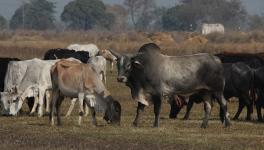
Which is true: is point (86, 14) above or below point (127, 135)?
above

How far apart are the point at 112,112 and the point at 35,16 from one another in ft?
471

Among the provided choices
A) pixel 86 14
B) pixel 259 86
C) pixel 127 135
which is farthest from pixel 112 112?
pixel 86 14

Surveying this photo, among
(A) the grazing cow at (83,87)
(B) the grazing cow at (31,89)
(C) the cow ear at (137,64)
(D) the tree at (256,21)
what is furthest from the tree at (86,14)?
(C) the cow ear at (137,64)

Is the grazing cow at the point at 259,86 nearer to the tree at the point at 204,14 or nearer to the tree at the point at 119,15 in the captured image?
the tree at the point at 204,14

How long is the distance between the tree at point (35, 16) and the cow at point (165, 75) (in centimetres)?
13889

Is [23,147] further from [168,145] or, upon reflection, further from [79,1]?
[79,1]

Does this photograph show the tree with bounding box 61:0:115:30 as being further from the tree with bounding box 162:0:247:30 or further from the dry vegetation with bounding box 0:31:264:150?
the dry vegetation with bounding box 0:31:264:150

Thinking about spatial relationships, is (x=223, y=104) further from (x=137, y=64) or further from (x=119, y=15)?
(x=119, y=15)

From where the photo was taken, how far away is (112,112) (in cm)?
2031

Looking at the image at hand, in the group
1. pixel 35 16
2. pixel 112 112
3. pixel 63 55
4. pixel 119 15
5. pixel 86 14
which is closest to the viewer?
pixel 112 112

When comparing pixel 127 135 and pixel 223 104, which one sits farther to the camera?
pixel 223 104

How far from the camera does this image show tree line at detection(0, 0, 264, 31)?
15005 centimetres

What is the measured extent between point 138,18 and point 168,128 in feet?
520

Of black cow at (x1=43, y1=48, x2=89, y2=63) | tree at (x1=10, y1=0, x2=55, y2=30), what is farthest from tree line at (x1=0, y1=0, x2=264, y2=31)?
black cow at (x1=43, y1=48, x2=89, y2=63)
